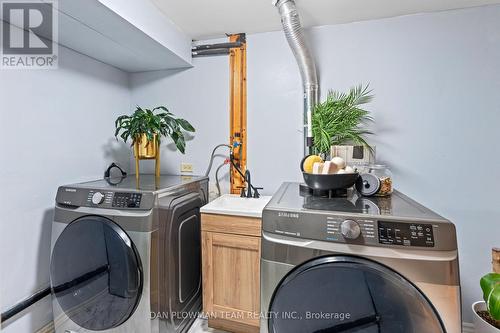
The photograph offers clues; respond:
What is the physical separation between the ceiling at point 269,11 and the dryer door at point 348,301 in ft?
5.27

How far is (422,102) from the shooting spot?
5.54 ft

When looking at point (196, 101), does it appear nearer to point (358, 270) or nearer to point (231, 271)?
point (231, 271)

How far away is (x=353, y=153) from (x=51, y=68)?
81.4 inches

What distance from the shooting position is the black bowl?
3.80ft

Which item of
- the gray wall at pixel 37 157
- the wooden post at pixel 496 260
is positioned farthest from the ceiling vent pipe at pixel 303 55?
the gray wall at pixel 37 157

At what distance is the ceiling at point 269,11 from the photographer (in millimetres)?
1539

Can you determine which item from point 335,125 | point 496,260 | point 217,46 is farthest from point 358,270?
point 217,46

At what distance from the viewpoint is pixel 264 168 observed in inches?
79.0

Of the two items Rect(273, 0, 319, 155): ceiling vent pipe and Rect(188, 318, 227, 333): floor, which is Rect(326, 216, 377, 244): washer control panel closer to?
Rect(273, 0, 319, 155): ceiling vent pipe

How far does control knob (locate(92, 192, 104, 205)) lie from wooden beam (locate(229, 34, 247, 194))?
1.03 meters

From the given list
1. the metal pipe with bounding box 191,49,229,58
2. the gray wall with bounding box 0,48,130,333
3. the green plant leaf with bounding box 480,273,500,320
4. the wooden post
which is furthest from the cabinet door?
the metal pipe with bounding box 191,49,229,58

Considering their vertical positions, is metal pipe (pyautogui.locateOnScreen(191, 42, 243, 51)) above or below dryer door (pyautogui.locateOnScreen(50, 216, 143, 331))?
above

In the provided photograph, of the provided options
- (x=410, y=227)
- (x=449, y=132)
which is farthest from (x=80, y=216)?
(x=449, y=132)

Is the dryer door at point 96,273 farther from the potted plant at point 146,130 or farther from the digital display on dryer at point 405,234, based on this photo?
the digital display on dryer at point 405,234
